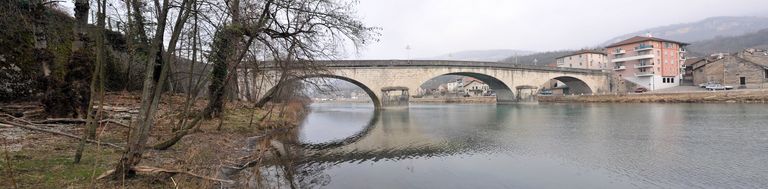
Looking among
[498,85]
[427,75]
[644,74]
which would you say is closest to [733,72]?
[644,74]

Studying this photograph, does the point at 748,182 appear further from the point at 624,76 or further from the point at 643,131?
the point at 624,76

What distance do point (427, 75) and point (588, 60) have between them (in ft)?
158

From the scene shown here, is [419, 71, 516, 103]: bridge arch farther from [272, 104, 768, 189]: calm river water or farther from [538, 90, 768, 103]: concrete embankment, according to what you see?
[272, 104, 768, 189]: calm river water

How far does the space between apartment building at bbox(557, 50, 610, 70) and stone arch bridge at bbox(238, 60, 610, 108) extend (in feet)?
64.4

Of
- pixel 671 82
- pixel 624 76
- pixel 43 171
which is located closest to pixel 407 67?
pixel 43 171

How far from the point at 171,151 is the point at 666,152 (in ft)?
43.2

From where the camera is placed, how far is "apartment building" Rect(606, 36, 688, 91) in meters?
67.1

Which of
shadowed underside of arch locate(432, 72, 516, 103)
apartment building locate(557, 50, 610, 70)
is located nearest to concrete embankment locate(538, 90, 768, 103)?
shadowed underside of arch locate(432, 72, 516, 103)

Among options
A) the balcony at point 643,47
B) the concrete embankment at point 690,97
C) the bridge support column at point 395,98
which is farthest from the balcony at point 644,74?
the bridge support column at point 395,98

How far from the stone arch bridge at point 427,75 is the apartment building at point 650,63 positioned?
11.9 meters

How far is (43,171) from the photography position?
19.6 ft

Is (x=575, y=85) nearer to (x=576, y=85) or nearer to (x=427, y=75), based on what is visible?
(x=576, y=85)

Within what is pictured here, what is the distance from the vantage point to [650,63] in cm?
6688

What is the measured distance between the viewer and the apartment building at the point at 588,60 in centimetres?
8056
